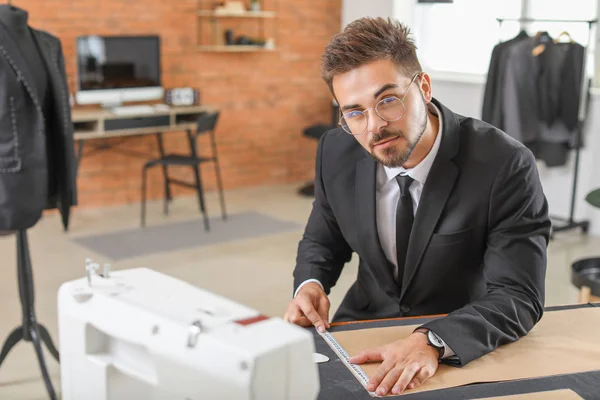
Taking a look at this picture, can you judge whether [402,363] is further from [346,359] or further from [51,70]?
[51,70]

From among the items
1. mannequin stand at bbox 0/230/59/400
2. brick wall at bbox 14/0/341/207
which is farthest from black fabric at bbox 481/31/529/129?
mannequin stand at bbox 0/230/59/400

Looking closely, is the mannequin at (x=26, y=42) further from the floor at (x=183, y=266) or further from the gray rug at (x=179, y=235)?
the gray rug at (x=179, y=235)

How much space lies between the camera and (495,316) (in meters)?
1.56

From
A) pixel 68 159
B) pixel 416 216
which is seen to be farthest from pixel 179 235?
pixel 416 216

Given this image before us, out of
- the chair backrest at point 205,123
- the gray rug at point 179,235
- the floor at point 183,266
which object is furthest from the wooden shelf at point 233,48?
the gray rug at point 179,235

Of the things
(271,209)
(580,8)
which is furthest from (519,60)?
(271,209)

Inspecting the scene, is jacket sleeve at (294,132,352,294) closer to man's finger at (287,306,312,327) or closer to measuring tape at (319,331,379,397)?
man's finger at (287,306,312,327)

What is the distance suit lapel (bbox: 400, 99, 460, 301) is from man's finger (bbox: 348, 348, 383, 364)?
1.20 ft

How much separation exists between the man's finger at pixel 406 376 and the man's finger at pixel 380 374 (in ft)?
0.09

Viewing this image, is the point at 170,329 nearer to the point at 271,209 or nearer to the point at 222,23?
the point at 271,209

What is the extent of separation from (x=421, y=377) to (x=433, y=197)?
47cm

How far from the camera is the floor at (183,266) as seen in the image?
340 cm

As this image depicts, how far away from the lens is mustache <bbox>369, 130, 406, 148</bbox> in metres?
1.64

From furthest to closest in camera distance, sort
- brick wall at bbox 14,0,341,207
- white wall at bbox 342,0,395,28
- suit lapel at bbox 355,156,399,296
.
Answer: white wall at bbox 342,0,395,28 → brick wall at bbox 14,0,341,207 → suit lapel at bbox 355,156,399,296
